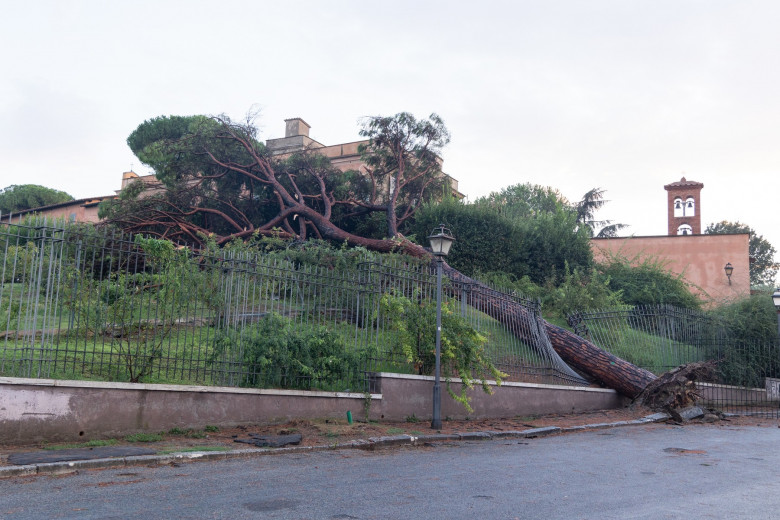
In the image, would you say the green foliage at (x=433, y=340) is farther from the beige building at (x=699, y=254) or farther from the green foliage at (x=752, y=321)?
the beige building at (x=699, y=254)

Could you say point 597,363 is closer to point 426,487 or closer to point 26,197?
point 426,487

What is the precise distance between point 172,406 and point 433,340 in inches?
197

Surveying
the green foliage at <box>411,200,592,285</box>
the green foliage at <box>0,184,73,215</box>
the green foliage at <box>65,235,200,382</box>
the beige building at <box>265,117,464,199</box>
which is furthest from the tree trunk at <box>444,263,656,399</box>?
the green foliage at <box>0,184,73,215</box>

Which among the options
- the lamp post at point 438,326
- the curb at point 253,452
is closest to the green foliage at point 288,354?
the lamp post at point 438,326

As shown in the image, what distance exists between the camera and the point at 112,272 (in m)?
9.12

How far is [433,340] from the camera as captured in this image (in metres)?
12.0

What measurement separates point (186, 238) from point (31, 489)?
724 inches

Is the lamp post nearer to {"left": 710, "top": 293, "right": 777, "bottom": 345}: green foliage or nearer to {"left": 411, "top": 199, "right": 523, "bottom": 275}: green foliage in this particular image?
{"left": 411, "top": 199, "right": 523, "bottom": 275}: green foliage

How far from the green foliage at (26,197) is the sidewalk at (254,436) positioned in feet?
154

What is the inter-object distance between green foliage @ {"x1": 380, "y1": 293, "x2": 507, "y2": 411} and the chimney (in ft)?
98.4

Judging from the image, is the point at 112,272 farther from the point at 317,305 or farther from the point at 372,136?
the point at 372,136

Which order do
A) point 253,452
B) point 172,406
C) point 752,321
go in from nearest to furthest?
point 253,452
point 172,406
point 752,321

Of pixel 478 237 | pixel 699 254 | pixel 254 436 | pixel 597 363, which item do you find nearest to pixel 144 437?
pixel 254 436

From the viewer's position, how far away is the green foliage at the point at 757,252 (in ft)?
189
